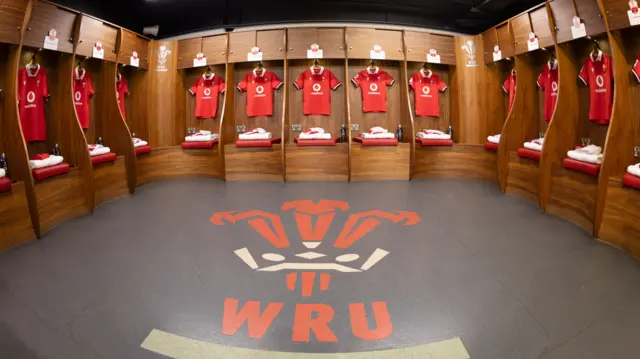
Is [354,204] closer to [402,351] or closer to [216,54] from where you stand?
[402,351]

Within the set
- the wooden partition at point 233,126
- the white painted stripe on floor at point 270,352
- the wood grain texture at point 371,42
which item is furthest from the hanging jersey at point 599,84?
the wooden partition at point 233,126

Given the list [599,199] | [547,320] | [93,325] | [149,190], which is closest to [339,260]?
[547,320]

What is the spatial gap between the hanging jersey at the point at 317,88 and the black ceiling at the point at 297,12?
1595 millimetres

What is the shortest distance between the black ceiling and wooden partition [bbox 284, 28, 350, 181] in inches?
52.2

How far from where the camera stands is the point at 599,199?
9.64 feet

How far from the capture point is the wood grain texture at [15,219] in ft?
9.34

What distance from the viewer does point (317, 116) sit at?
597cm

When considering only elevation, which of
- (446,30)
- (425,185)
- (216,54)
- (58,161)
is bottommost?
(425,185)

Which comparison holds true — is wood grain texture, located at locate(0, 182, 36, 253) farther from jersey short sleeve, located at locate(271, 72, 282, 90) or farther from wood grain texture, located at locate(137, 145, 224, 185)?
jersey short sleeve, located at locate(271, 72, 282, 90)

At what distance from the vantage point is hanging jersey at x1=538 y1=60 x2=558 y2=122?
173 inches

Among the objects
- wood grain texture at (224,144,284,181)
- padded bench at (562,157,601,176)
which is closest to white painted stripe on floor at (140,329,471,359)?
padded bench at (562,157,601,176)

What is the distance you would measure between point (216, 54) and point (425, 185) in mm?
3707

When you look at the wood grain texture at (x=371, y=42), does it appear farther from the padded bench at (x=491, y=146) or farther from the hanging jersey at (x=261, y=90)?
the padded bench at (x=491, y=146)

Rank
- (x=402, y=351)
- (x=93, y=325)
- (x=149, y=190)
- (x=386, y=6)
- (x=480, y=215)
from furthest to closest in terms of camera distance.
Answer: (x=386, y=6)
(x=149, y=190)
(x=480, y=215)
(x=93, y=325)
(x=402, y=351)
